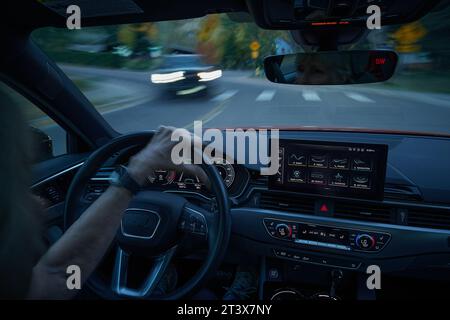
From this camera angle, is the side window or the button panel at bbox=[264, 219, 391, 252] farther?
the side window

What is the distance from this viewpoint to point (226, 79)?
23.6 ft

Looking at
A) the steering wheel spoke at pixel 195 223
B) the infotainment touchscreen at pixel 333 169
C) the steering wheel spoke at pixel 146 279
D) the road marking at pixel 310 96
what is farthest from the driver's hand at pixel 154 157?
the road marking at pixel 310 96

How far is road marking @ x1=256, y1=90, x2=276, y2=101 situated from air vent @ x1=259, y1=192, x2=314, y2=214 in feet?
14.1

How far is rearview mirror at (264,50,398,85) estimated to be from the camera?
8.29ft

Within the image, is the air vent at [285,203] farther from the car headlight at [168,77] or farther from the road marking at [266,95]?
the car headlight at [168,77]

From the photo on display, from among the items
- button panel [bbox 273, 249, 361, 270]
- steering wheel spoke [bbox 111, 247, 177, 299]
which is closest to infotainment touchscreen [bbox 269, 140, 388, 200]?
button panel [bbox 273, 249, 361, 270]

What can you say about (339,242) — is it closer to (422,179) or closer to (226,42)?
(422,179)

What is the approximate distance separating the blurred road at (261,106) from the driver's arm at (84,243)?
1.67 m

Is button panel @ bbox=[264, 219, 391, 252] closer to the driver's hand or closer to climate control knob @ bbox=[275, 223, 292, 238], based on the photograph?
climate control knob @ bbox=[275, 223, 292, 238]

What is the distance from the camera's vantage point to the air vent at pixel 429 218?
8.26 feet

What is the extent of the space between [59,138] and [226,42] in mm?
1745

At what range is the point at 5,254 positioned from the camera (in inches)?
50.4

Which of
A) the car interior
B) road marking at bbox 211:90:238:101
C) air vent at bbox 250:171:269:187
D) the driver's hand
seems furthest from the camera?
road marking at bbox 211:90:238:101

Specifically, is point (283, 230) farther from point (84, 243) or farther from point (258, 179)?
point (84, 243)
